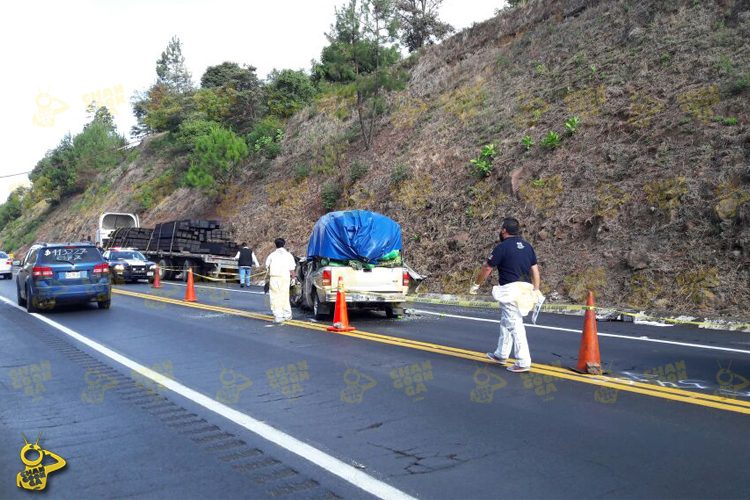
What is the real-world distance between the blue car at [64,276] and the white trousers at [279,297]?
541 centimetres

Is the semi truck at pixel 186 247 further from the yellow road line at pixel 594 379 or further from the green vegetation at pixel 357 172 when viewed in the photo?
the yellow road line at pixel 594 379

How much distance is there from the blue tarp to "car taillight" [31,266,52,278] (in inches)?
257

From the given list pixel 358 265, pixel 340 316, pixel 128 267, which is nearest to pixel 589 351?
pixel 340 316

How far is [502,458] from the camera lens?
4.95 m

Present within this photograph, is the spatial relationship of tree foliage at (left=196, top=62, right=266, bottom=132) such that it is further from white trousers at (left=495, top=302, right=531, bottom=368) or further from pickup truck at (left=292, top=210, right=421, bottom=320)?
white trousers at (left=495, top=302, right=531, bottom=368)

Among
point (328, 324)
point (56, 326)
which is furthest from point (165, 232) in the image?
point (328, 324)

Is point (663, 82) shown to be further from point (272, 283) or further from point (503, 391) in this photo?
point (503, 391)

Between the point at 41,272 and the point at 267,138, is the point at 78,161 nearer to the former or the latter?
the point at 267,138

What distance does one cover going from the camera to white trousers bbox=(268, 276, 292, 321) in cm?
1333

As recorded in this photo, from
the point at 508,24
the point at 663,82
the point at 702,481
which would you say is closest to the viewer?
the point at 702,481

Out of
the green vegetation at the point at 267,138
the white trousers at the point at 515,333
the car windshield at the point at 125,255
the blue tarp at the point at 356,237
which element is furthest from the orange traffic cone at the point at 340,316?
the green vegetation at the point at 267,138

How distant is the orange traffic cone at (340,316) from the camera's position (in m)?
12.0

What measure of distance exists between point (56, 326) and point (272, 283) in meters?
4.41

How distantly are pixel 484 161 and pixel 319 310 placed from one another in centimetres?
1196
